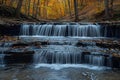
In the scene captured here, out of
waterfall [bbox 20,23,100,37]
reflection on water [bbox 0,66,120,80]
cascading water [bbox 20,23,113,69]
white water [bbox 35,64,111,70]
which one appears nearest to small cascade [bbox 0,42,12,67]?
reflection on water [bbox 0,66,120,80]

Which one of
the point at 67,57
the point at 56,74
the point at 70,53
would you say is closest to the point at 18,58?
the point at 67,57

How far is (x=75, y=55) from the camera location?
13.2 metres

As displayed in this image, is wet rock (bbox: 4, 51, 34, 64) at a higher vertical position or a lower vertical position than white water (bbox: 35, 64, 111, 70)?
higher

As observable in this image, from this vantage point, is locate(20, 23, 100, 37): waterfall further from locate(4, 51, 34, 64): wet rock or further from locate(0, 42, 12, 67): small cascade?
locate(4, 51, 34, 64): wet rock

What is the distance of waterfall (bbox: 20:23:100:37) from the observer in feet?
65.6

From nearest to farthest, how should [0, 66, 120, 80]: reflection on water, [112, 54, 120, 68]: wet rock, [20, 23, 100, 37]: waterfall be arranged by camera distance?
[0, 66, 120, 80]: reflection on water < [112, 54, 120, 68]: wet rock < [20, 23, 100, 37]: waterfall

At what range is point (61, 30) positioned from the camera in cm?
2047

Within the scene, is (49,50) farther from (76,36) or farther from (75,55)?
(76,36)

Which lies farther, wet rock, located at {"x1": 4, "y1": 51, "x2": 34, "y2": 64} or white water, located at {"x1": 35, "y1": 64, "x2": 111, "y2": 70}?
wet rock, located at {"x1": 4, "y1": 51, "x2": 34, "y2": 64}

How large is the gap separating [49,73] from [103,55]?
286 centimetres

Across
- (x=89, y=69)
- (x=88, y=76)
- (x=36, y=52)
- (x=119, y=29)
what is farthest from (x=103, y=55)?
(x=119, y=29)

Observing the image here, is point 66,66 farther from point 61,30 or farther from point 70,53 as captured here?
point 61,30

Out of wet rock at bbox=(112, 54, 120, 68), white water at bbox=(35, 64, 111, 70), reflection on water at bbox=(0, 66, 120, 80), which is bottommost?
reflection on water at bbox=(0, 66, 120, 80)

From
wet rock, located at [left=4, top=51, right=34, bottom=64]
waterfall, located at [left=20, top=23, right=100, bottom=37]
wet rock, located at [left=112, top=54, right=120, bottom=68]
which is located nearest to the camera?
wet rock, located at [left=112, top=54, right=120, bottom=68]
